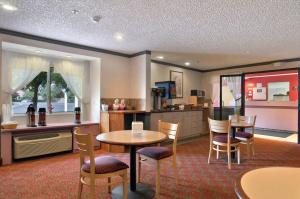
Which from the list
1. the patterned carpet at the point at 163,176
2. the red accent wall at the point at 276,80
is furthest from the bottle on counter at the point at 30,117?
the red accent wall at the point at 276,80

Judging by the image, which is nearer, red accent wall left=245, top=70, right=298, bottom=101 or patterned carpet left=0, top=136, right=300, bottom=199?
patterned carpet left=0, top=136, right=300, bottom=199

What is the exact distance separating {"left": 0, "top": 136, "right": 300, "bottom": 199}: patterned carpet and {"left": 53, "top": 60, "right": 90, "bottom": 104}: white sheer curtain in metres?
1.73

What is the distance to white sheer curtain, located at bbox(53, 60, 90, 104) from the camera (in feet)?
16.5

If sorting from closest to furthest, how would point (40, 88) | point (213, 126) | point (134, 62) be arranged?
point (213, 126) < point (40, 88) < point (134, 62)

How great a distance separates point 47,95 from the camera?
15.9 ft

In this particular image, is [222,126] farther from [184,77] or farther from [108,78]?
[184,77]

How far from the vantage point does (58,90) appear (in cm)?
506

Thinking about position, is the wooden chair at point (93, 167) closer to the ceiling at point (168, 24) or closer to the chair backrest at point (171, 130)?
the chair backrest at point (171, 130)

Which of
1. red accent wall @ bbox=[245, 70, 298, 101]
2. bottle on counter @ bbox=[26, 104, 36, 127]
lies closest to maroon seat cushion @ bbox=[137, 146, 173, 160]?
bottle on counter @ bbox=[26, 104, 36, 127]

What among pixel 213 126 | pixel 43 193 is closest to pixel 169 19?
pixel 213 126

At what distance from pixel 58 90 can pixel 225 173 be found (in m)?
4.40

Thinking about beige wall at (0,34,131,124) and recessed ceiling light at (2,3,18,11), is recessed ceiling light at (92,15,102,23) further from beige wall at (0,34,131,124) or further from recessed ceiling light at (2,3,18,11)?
beige wall at (0,34,131,124)

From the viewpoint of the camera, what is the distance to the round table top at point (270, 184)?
0.95m

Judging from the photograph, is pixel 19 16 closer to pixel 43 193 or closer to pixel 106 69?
pixel 106 69
